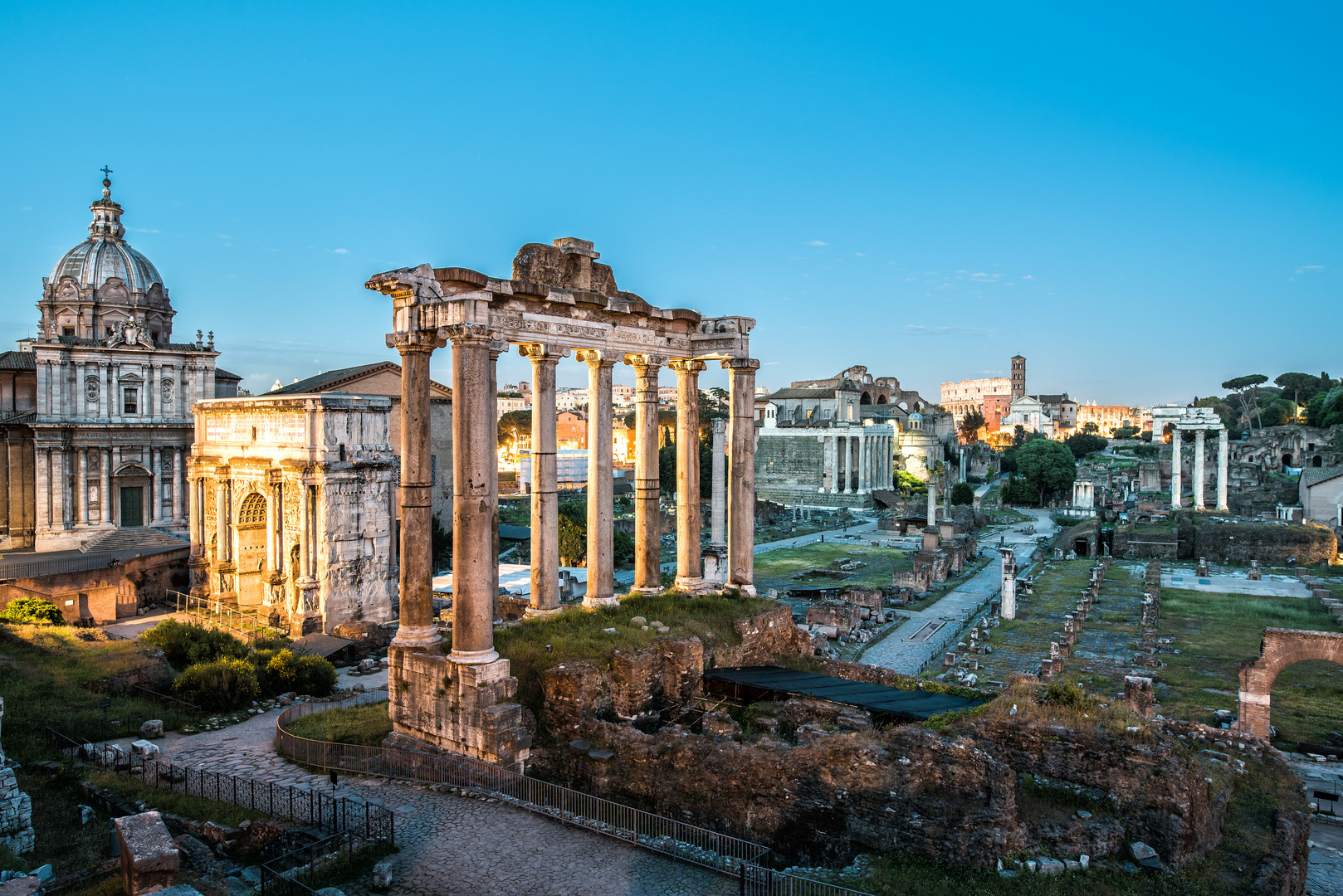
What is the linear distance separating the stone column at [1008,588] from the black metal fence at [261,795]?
A: 2770cm

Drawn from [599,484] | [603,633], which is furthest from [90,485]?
[603,633]

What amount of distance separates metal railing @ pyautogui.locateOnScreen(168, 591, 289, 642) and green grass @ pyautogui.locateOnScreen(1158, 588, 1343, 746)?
26.4m

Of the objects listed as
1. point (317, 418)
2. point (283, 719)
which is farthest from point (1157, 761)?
point (317, 418)

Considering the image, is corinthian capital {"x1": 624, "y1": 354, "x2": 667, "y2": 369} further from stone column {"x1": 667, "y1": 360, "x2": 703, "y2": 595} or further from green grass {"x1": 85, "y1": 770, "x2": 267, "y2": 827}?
green grass {"x1": 85, "y1": 770, "x2": 267, "y2": 827}

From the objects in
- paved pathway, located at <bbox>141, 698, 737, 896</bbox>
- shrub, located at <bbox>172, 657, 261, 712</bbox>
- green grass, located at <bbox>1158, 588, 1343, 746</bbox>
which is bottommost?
green grass, located at <bbox>1158, 588, 1343, 746</bbox>

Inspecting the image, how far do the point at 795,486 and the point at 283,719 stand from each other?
251ft

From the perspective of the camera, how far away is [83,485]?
35.7 metres

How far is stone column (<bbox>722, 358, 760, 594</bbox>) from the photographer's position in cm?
1730

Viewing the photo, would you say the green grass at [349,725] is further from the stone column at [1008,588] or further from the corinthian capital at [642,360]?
the stone column at [1008,588]

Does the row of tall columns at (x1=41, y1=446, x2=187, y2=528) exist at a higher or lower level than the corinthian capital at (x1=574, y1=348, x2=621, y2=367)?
lower

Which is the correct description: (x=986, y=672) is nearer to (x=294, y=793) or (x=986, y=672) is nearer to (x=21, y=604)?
(x=294, y=793)

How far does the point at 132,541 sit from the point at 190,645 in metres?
17.1

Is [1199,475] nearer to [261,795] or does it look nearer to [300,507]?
[300,507]

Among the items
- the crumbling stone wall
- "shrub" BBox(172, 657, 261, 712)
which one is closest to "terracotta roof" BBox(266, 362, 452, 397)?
"shrub" BBox(172, 657, 261, 712)
